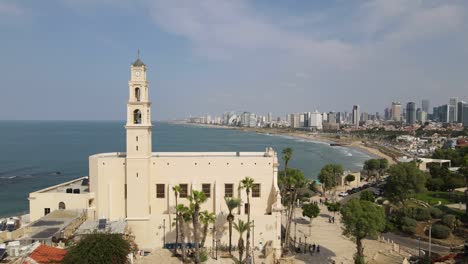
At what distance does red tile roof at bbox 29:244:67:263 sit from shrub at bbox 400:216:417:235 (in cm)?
2659

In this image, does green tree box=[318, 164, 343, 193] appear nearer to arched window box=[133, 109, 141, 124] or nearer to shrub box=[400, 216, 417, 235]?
shrub box=[400, 216, 417, 235]

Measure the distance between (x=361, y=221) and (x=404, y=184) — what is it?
18222 mm

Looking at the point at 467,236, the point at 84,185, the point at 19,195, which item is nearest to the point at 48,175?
the point at 19,195

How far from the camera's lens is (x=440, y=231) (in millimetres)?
29812

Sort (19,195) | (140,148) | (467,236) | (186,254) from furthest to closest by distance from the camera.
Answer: (19,195) < (467,236) < (140,148) < (186,254)

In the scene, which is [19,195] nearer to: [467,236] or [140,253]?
[140,253]

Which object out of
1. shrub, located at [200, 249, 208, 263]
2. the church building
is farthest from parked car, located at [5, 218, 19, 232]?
shrub, located at [200, 249, 208, 263]

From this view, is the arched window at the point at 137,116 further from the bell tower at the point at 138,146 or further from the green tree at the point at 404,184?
the green tree at the point at 404,184

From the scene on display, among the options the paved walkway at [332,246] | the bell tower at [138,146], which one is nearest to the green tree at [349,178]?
the paved walkway at [332,246]

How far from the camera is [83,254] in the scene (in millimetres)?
17219

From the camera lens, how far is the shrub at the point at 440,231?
97.7ft

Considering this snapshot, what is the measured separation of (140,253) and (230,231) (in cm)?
579

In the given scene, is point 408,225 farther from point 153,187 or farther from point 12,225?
point 12,225

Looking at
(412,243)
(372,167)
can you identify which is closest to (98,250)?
(412,243)
